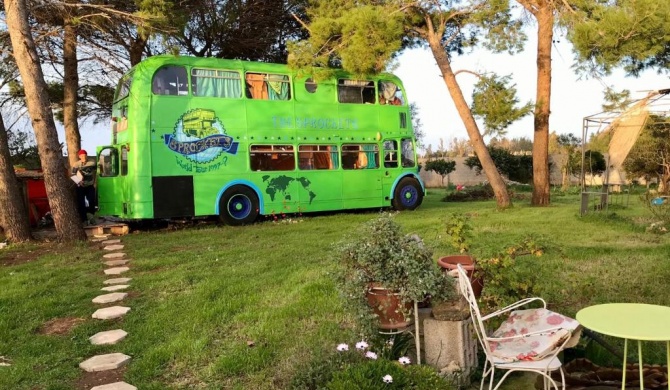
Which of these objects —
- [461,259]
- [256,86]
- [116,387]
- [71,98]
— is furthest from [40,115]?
[461,259]

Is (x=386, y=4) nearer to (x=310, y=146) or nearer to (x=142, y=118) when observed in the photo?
(x=310, y=146)

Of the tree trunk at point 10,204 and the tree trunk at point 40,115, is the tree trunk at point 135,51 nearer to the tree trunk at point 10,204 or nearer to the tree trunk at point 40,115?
the tree trunk at point 40,115

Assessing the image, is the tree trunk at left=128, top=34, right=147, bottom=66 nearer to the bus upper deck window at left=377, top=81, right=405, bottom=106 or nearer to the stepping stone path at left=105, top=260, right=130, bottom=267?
the bus upper deck window at left=377, top=81, right=405, bottom=106

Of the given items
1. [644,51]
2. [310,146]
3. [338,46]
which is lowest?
[310,146]

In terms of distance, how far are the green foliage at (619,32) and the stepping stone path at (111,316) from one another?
10.3 metres

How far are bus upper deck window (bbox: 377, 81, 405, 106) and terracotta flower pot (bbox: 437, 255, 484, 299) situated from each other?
10.2m

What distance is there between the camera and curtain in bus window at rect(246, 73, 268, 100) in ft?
38.0

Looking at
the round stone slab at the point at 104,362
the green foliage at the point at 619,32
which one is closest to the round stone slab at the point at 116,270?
the round stone slab at the point at 104,362

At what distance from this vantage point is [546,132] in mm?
13500

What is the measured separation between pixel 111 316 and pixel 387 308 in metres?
2.89

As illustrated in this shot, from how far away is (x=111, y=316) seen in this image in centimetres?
468

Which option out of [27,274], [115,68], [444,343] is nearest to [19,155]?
[115,68]

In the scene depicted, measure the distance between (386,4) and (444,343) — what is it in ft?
37.8

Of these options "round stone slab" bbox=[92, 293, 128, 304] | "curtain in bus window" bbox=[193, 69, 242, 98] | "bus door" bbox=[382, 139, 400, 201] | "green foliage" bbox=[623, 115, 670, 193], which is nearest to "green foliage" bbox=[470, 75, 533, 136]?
"bus door" bbox=[382, 139, 400, 201]
